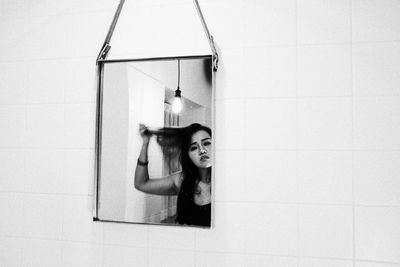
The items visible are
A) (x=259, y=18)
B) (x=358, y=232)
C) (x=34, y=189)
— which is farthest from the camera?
(x=34, y=189)

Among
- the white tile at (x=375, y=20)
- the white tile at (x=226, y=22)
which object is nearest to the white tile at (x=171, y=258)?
the white tile at (x=226, y=22)

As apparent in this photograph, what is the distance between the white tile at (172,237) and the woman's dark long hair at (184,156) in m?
0.04

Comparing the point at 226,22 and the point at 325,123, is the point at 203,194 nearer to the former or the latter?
the point at 325,123

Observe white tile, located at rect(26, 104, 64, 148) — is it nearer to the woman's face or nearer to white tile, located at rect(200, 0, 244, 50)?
the woman's face

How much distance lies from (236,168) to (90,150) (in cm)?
52

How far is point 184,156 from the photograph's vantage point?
3.78 ft

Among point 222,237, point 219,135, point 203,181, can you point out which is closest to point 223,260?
point 222,237

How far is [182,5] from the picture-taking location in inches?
47.3

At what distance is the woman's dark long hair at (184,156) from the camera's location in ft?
3.73

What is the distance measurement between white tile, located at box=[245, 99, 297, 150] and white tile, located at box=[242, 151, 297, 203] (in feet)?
0.09

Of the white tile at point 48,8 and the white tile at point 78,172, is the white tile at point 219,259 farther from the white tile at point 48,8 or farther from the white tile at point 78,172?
the white tile at point 48,8

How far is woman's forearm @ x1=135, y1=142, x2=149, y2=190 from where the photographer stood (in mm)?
1172

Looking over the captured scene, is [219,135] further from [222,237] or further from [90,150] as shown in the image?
[90,150]

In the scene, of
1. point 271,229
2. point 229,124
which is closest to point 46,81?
point 229,124
